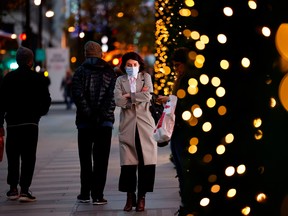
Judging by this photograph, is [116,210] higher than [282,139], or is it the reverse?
[282,139]

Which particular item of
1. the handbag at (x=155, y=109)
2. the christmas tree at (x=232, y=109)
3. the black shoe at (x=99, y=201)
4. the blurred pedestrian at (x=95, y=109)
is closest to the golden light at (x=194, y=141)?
the christmas tree at (x=232, y=109)

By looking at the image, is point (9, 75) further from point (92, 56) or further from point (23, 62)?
point (92, 56)

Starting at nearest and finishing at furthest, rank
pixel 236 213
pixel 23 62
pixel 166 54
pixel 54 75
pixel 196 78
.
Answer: pixel 196 78, pixel 236 213, pixel 23 62, pixel 166 54, pixel 54 75

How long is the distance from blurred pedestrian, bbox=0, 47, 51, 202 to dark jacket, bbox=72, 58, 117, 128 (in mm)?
639

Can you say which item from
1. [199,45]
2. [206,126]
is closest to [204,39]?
[199,45]

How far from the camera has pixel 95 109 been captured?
10.6 metres

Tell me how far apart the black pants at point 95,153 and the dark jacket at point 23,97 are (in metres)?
0.73

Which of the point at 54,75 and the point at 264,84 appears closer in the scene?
the point at 264,84

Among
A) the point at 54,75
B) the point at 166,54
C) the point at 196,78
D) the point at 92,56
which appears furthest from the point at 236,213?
the point at 54,75

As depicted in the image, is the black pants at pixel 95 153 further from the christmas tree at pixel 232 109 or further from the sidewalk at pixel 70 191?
the christmas tree at pixel 232 109

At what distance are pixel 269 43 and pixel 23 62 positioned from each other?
5.72 metres

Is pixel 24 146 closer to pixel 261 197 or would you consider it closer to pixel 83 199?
pixel 83 199

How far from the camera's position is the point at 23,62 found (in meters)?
11.2

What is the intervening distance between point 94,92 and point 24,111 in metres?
1.01
